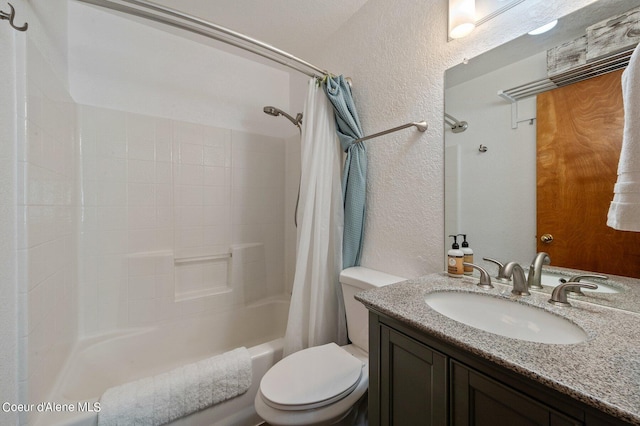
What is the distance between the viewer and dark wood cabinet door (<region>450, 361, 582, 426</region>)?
0.45 m

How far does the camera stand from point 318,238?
1394 millimetres

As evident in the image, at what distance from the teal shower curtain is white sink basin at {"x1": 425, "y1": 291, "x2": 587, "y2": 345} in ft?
2.00

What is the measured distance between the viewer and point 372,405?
78cm

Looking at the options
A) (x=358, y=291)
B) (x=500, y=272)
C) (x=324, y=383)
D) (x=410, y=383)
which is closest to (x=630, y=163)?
(x=500, y=272)

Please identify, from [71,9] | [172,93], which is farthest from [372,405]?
[71,9]

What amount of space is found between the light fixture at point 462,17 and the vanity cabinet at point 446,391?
116 cm

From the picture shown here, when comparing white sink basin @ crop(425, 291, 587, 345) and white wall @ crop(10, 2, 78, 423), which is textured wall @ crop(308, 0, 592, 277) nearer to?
white sink basin @ crop(425, 291, 587, 345)

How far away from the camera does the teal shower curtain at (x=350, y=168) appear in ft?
4.58

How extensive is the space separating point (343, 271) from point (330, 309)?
0.84 feet

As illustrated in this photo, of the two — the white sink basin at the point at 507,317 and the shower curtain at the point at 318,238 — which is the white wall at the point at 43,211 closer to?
the shower curtain at the point at 318,238

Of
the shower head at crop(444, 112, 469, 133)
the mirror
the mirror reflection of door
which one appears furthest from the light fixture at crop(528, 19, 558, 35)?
the shower head at crop(444, 112, 469, 133)

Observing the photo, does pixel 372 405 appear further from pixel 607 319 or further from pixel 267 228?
pixel 267 228

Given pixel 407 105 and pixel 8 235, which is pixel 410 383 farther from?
pixel 8 235

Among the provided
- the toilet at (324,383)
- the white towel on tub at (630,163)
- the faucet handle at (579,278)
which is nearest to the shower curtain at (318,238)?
the toilet at (324,383)
